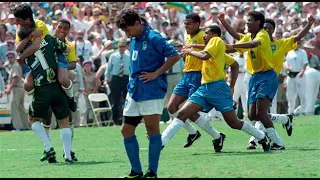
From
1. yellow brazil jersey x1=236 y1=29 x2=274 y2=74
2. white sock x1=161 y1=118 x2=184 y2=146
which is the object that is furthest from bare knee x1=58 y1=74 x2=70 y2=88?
yellow brazil jersey x1=236 y1=29 x2=274 y2=74

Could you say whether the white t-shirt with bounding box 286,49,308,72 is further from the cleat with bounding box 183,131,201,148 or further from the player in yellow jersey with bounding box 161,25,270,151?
the player in yellow jersey with bounding box 161,25,270,151

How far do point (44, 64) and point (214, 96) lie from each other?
2803 mm

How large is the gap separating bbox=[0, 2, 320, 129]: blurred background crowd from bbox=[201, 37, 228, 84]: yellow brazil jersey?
907 cm

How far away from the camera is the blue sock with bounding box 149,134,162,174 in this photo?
11.5 m

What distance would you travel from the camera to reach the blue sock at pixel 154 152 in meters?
11.5

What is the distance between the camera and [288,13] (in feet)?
109

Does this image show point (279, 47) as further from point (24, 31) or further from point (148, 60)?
point (148, 60)

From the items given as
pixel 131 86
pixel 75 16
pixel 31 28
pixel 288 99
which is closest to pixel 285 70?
pixel 288 99

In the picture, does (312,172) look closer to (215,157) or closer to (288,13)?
(215,157)

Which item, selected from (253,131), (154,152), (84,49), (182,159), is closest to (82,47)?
(84,49)

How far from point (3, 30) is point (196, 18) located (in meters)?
11.5

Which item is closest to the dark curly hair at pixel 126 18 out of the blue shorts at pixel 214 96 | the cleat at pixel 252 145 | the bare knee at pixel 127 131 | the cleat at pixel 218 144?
the bare knee at pixel 127 131

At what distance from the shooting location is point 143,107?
11.6 meters

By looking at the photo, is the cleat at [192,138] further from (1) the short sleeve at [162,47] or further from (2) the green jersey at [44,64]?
(1) the short sleeve at [162,47]
